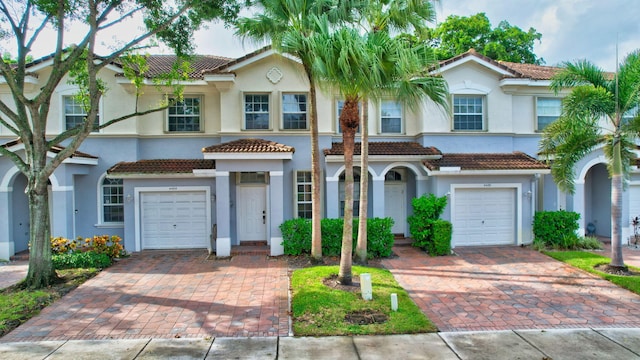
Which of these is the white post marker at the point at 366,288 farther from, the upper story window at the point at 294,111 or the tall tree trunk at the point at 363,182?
the upper story window at the point at 294,111

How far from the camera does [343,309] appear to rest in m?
7.96

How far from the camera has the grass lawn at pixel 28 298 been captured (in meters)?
7.66

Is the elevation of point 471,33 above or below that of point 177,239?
above

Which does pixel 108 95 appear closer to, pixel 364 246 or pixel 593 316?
pixel 364 246

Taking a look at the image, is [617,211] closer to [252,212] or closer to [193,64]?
[252,212]

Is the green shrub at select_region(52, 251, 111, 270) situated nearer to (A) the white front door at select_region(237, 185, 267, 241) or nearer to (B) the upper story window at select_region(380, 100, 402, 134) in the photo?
(A) the white front door at select_region(237, 185, 267, 241)

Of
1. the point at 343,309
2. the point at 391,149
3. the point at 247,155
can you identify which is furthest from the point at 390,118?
the point at 343,309

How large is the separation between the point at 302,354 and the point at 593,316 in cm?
614

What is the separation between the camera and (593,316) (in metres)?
7.84

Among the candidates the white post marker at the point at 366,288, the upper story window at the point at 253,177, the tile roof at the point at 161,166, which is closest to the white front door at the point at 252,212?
the upper story window at the point at 253,177

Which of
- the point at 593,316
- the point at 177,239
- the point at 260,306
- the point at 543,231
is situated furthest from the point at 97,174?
the point at 543,231

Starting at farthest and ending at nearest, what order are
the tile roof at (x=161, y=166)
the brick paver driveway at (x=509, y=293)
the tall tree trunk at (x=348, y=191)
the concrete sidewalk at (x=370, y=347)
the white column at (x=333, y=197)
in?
the white column at (x=333, y=197) → the tile roof at (x=161, y=166) → the tall tree trunk at (x=348, y=191) → the brick paver driveway at (x=509, y=293) → the concrete sidewalk at (x=370, y=347)

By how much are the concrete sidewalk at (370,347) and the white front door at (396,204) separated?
871 cm

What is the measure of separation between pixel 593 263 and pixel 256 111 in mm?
12234
